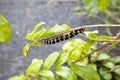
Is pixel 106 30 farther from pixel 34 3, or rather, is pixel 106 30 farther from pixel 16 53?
pixel 34 3

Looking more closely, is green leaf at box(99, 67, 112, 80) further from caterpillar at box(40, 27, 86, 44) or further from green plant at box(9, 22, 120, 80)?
caterpillar at box(40, 27, 86, 44)

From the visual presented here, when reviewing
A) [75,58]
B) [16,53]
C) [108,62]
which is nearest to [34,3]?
[16,53]

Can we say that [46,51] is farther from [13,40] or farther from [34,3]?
[34,3]

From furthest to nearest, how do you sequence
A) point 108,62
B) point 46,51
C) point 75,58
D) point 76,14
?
point 76,14 → point 46,51 → point 108,62 → point 75,58

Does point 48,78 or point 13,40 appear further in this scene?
point 13,40

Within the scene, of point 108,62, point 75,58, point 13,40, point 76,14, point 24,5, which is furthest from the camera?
point 24,5

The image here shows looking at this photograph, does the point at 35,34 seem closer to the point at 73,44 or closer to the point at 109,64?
the point at 73,44

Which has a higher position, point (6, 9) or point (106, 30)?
point (6, 9)

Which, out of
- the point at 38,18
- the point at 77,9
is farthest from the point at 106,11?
the point at 38,18
